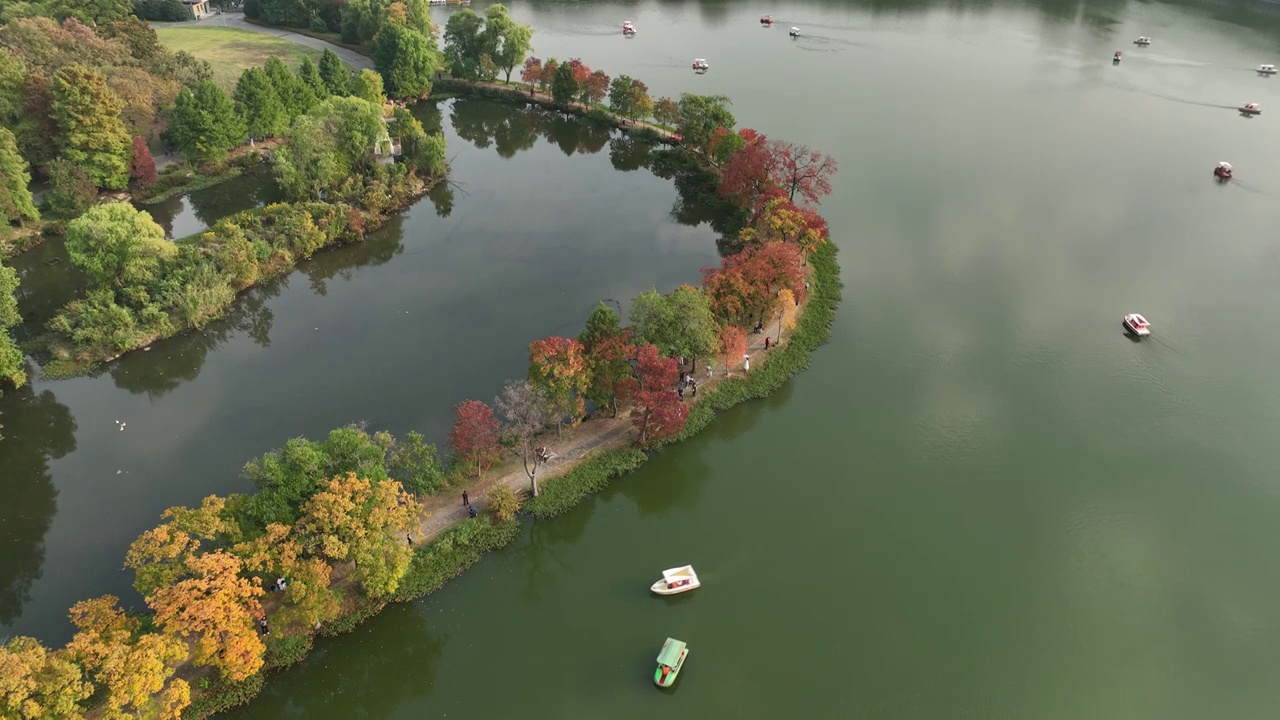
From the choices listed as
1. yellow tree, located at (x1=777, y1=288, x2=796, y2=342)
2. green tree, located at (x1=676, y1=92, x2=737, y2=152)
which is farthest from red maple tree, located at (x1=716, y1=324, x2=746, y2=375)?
green tree, located at (x1=676, y1=92, x2=737, y2=152)

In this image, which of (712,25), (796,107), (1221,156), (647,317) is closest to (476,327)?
(647,317)

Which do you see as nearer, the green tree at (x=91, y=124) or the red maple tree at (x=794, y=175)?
the red maple tree at (x=794, y=175)

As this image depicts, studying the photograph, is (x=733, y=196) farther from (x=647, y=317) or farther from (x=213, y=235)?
(x=213, y=235)

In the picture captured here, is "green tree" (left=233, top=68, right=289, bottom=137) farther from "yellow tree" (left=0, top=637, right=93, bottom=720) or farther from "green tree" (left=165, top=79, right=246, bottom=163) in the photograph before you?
"yellow tree" (left=0, top=637, right=93, bottom=720)

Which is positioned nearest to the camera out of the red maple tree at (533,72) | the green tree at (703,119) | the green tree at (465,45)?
the green tree at (703,119)

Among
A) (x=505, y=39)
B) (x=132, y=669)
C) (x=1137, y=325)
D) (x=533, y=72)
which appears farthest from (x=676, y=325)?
(x=505, y=39)

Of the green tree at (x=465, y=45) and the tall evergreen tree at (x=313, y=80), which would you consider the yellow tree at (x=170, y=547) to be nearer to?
the tall evergreen tree at (x=313, y=80)

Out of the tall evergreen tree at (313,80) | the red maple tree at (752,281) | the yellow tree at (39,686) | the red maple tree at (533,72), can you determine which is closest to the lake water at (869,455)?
the red maple tree at (752,281)

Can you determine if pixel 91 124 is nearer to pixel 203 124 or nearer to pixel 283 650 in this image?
pixel 203 124
